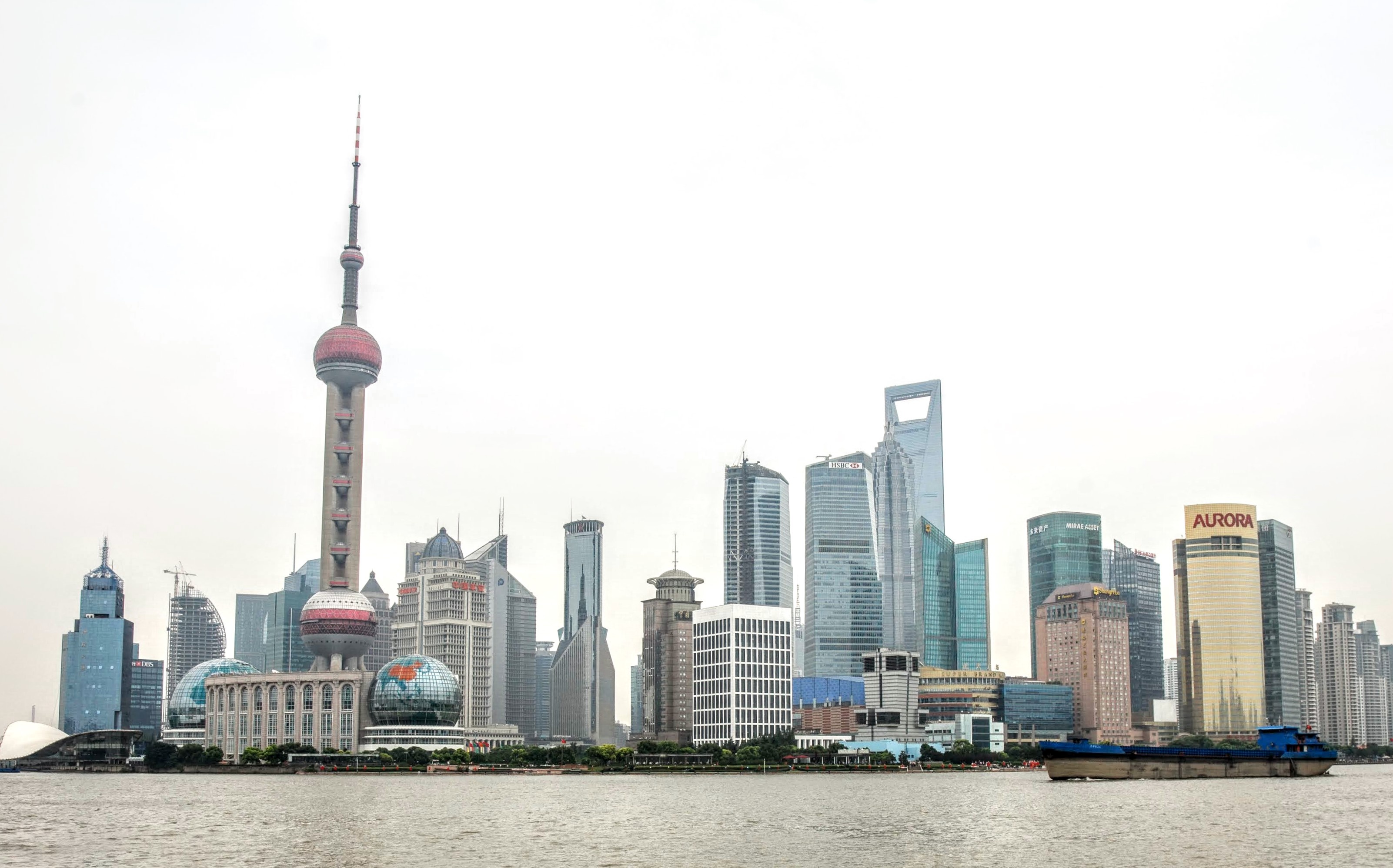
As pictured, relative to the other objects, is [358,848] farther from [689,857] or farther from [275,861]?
[689,857]

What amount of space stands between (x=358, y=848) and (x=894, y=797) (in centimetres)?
9194

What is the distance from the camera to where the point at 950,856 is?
107 meters

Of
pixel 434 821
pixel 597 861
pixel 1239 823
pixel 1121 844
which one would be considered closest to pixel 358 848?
pixel 597 861

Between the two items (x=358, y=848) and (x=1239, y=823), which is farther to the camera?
(x=1239, y=823)

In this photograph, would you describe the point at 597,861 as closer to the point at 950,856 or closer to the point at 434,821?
the point at 950,856

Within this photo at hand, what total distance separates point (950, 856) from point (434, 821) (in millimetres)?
54514

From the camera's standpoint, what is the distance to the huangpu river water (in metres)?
105

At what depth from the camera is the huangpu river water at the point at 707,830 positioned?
4139 inches

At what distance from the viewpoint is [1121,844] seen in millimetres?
115625

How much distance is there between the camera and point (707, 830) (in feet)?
428

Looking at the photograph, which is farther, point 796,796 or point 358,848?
point 796,796

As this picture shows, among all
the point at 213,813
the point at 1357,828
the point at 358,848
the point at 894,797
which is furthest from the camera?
the point at 894,797

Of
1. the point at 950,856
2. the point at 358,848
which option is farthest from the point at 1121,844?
the point at 358,848

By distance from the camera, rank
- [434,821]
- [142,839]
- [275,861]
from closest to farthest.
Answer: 1. [275,861]
2. [142,839]
3. [434,821]
